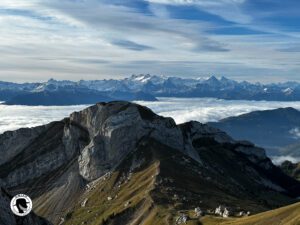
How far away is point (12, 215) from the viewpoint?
106 m

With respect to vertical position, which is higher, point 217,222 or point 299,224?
point 299,224

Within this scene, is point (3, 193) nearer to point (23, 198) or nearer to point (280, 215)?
point (23, 198)

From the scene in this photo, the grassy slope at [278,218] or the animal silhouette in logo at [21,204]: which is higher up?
the animal silhouette in logo at [21,204]

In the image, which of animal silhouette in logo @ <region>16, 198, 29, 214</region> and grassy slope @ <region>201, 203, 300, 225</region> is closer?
animal silhouette in logo @ <region>16, 198, 29, 214</region>

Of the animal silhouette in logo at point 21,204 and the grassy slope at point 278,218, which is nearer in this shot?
the animal silhouette in logo at point 21,204

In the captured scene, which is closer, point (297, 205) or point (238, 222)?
point (297, 205)

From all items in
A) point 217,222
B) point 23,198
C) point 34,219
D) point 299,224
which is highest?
point 23,198

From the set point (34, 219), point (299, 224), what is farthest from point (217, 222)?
point (34, 219)

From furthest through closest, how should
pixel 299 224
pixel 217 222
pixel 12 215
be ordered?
pixel 217 222 < pixel 299 224 < pixel 12 215

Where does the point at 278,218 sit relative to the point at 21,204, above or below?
below

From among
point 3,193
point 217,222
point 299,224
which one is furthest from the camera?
point 217,222

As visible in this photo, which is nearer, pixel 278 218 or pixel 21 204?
pixel 21 204

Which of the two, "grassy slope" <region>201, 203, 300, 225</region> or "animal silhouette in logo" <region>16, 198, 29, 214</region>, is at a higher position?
"animal silhouette in logo" <region>16, 198, 29, 214</region>

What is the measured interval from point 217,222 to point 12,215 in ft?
357
